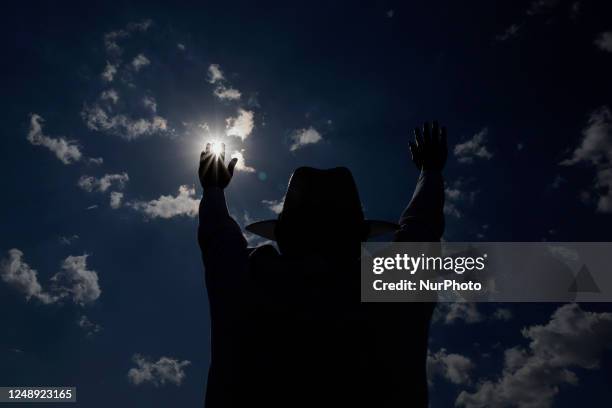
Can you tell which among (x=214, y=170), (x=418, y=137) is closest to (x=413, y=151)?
(x=418, y=137)

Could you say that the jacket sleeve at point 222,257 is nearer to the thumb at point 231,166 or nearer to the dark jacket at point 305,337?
the dark jacket at point 305,337

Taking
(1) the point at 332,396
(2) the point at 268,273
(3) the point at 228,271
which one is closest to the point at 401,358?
(1) the point at 332,396

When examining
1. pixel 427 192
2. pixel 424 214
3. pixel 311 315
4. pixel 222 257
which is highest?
pixel 427 192

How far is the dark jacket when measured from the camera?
8.77ft

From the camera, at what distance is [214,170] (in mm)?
3783

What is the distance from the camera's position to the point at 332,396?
263 cm

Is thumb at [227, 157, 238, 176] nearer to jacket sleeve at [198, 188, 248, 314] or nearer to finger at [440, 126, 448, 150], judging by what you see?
jacket sleeve at [198, 188, 248, 314]

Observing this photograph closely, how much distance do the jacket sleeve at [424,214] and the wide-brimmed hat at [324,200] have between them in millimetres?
164

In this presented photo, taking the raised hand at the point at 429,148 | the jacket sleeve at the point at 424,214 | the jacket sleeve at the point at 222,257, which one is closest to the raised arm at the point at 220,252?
the jacket sleeve at the point at 222,257

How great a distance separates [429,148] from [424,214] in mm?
991

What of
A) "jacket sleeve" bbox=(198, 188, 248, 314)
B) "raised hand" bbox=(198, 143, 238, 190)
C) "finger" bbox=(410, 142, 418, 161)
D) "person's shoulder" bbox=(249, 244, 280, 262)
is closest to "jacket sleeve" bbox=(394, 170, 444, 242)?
"finger" bbox=(410, 142, 418, 161)

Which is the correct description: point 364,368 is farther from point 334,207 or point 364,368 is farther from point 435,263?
point 334,207

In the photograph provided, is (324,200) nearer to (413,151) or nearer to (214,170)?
(214,170)

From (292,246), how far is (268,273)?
0.87 feet
